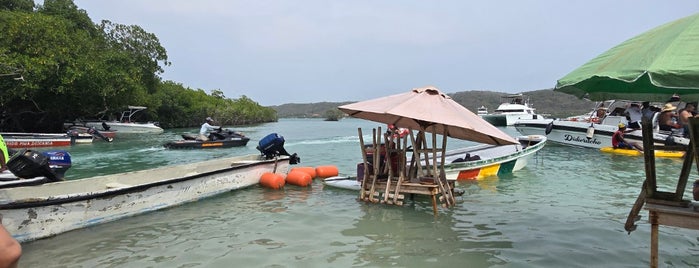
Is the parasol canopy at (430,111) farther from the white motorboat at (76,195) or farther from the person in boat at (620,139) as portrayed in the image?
the person in boat at (620,139)

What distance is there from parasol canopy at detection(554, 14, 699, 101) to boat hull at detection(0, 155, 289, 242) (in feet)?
25.7

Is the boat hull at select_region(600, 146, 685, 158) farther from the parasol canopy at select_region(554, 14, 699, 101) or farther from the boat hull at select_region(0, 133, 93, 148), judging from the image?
Answer: the boat hull at select_region(0, 133, 93, 148)

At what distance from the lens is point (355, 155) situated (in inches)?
922

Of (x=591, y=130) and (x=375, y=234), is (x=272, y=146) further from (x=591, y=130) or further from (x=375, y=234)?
(x=591, y=130)

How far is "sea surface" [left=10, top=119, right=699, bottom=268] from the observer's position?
6.43 m

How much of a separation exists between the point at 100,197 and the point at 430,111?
621 cm

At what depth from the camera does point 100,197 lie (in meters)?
8.05

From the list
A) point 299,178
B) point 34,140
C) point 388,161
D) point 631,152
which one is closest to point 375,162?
point 388,161

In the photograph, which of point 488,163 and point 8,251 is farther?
point 488,163

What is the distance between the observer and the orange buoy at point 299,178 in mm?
12461

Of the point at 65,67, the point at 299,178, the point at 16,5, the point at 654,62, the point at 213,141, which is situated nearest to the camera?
the point at 654,62

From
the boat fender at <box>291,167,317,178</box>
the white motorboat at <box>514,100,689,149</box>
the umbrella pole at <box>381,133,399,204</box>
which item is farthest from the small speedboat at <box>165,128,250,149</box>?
the white motorboat at <box>514,100,689,149</box>

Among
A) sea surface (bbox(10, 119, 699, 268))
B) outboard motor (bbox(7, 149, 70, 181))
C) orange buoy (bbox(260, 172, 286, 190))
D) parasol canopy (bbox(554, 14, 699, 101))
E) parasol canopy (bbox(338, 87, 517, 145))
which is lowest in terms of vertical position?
sea surface (bbox(10, 119, 699, 268))

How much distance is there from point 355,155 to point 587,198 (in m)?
13.7
